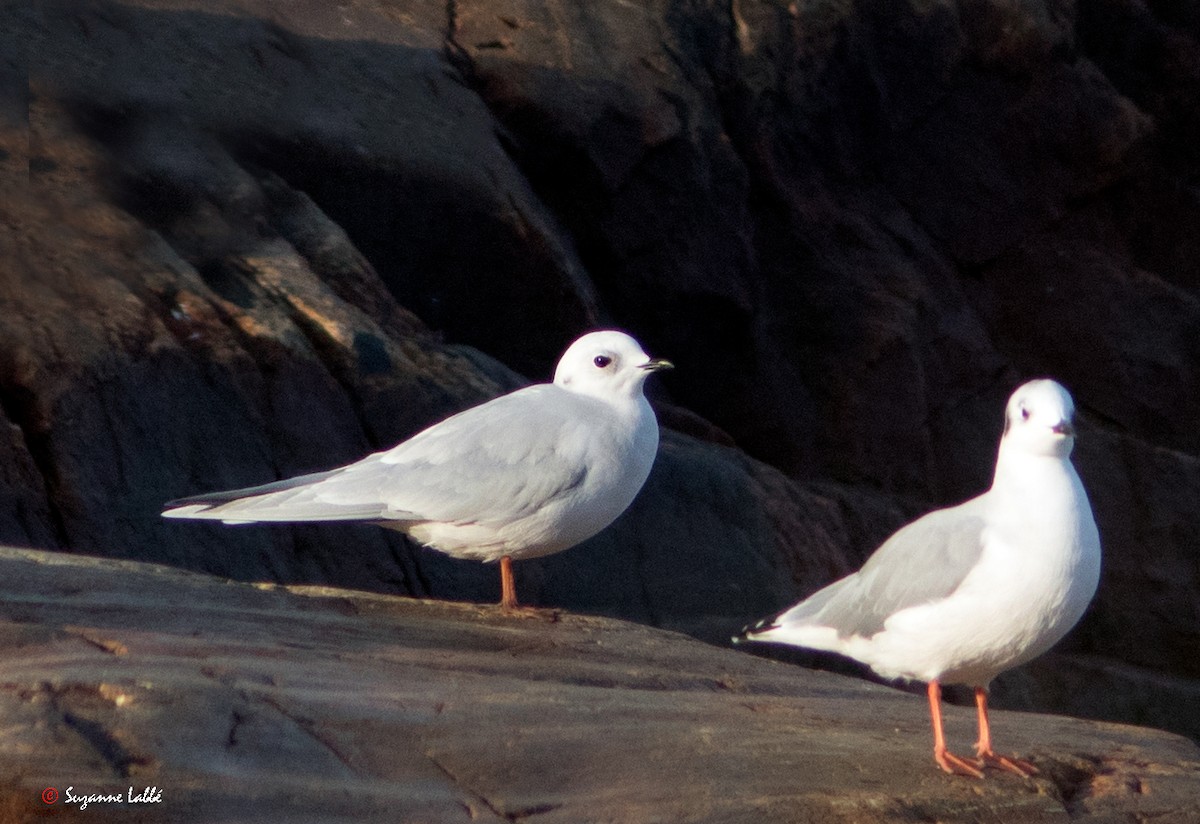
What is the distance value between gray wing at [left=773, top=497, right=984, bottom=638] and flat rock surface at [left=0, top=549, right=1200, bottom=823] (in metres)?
0.33

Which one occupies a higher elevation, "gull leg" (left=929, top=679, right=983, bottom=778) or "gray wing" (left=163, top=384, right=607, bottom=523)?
"gull leg" (left=929, top=679, right=983, bottom=778)

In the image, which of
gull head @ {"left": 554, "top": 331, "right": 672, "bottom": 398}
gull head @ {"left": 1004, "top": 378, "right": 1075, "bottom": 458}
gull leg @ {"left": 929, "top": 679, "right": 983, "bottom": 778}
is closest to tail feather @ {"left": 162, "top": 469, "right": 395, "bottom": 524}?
gull head @ {"left": 554, "top": 331, "right": 672, "bottom": 398}

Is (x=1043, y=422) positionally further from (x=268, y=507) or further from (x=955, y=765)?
(x=268, y=507)

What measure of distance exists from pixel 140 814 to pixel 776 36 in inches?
395

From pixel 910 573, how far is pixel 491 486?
152cm

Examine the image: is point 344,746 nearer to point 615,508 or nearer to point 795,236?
point 615,508

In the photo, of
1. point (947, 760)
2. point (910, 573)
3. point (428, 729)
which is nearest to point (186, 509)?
Answer: point (428, 729)

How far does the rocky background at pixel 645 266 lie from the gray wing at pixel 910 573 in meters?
2.90

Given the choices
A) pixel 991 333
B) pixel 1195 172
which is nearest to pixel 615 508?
pixel 991 333

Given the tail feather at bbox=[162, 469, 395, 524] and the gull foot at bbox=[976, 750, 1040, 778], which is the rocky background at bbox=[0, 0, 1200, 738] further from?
the gull foot at bbox=[976, 750, 1040, 778]

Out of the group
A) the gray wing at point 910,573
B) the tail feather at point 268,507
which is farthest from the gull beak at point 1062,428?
the tail feather at point 268,507

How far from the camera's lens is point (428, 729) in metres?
3.87

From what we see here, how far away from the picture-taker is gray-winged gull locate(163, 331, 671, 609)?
5391 millimetres

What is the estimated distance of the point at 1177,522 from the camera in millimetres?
13680
